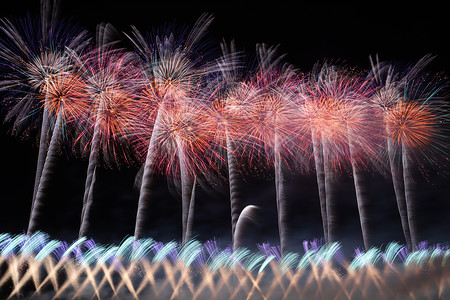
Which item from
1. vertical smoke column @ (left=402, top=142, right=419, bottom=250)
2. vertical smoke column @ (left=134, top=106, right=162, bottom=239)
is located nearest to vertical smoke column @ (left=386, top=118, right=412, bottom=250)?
vertical smoke column @ (left=402, top=142, right=419, bottom=250)

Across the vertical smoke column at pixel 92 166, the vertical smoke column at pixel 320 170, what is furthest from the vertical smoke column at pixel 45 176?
the vertical smoke column at pixel 320 170

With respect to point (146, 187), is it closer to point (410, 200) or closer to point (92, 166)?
point (92, 166)

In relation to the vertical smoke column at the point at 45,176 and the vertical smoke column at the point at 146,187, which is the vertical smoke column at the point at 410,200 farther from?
the vertical smoke column at the point at 45,176

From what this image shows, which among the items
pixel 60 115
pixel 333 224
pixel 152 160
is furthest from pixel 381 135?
pixel 60 115

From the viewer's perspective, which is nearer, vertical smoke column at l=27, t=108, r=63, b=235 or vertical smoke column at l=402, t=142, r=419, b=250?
vertical smoke column at l=27, t=108, r=63, b=235

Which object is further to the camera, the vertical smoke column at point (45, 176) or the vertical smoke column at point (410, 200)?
the vertical smoke column at point (410, 200)

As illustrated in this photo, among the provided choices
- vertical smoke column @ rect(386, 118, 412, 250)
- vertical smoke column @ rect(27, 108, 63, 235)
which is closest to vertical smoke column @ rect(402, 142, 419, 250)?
vertical smoke column @ rect(386, 118, 412, 250)

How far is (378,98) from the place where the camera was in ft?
100

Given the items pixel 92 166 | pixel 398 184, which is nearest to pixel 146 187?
pixel 92 166

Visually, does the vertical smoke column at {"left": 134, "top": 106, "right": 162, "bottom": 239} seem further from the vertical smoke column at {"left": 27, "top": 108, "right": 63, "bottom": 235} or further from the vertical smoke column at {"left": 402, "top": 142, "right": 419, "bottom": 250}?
the vertical smoke column at {"left": 402, "top": 142, "right": 419, "bottom": 250}

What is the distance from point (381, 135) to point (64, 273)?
21.4 m

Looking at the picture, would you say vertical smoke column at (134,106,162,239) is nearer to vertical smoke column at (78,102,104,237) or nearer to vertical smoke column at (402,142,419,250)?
vertical smoke column at (78,102,104,237)

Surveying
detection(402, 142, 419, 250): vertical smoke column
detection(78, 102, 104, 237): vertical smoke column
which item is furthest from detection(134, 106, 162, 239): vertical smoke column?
detection(402, 142, 419, 250): vertical smoke column

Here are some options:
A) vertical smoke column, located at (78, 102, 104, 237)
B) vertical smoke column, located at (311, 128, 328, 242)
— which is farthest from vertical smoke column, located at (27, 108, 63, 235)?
vertical smoke column, located at (311, 128, 328, 242)
